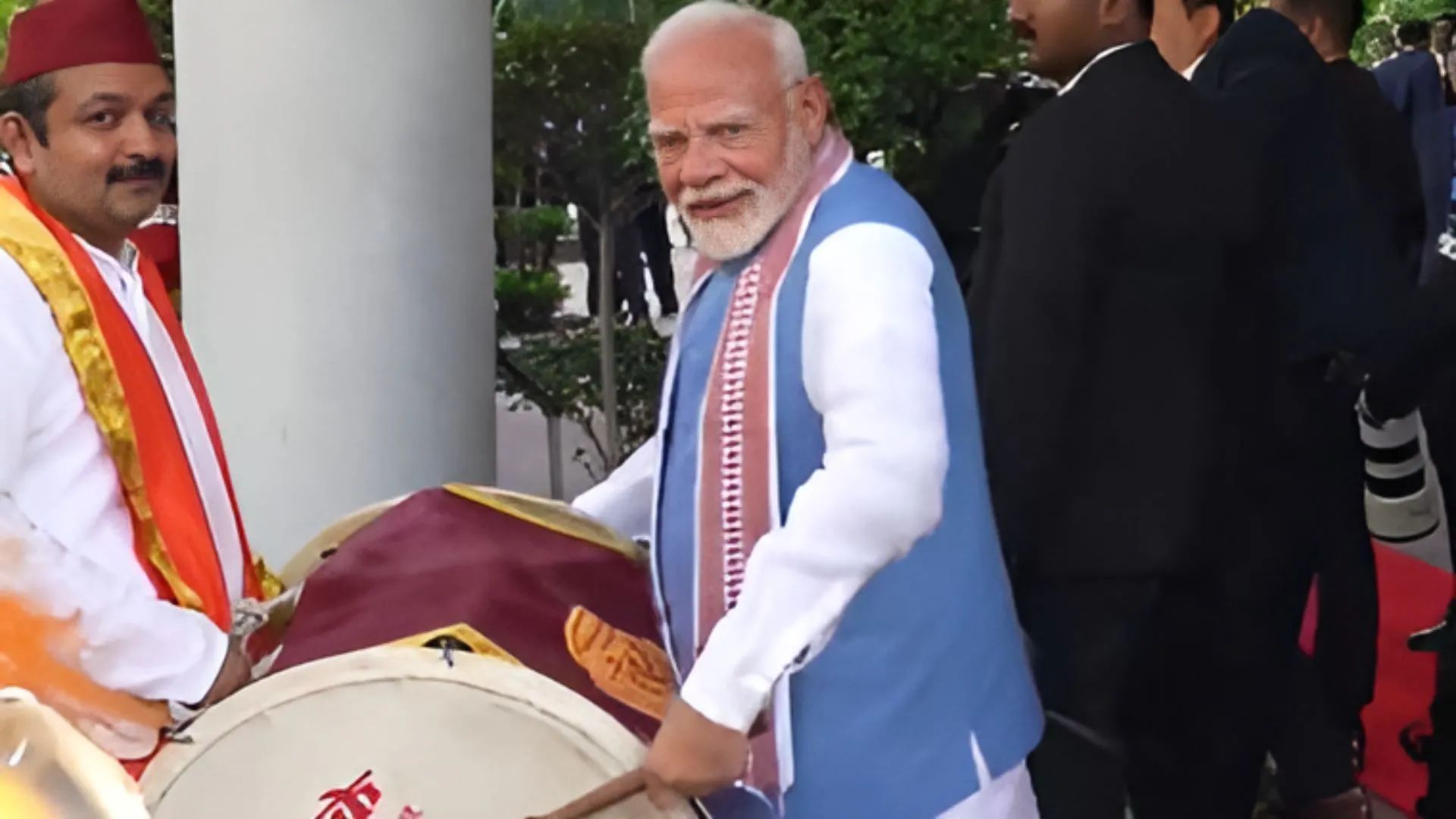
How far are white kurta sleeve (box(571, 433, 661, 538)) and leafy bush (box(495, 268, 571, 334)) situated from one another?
110 inches

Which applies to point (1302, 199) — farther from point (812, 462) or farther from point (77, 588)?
point (77, 588)

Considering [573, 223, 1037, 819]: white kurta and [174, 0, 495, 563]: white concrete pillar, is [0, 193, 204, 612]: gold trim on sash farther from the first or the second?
[174, 0, 495, 563]: white concrete pillar

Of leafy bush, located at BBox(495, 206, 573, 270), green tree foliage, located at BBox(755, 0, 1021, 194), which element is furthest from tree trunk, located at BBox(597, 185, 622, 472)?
green tree foliage, located at BBox(755, 0, 1021, 194)

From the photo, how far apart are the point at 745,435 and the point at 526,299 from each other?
10.9ft

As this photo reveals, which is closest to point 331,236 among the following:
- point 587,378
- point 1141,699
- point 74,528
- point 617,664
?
point 74,528

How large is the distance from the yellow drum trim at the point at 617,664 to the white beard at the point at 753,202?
1.36 feet

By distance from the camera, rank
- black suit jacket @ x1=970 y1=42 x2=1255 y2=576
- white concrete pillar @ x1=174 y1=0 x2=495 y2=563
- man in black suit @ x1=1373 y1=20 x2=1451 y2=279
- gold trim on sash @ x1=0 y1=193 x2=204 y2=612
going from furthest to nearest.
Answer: man in black suit @ x1=1373 y1=20 x2=1451 y2=279
white concrete pillar @ x1=174 y1=0 x2=495 y2=563
black suit jacket @ x1=970 y1=42 x2=1255 y2=576
gold trim on sash @ x1=0 y1=193 x2=204 y2=612

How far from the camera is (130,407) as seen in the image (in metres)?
1.79

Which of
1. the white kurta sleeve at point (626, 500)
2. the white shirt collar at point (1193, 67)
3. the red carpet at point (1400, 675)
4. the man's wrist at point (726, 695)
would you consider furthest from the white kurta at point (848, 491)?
the red carpet at point (1400, 675)

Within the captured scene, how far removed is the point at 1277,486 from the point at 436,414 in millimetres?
1517

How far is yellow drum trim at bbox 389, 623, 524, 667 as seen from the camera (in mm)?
1564

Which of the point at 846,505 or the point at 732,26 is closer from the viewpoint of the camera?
the point at 846,505

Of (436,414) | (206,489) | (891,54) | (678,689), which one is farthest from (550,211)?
(678,689)

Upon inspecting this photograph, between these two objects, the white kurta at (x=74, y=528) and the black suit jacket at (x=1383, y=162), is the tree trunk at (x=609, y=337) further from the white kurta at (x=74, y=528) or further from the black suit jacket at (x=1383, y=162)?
the white kurta at (x=74, y=528)
